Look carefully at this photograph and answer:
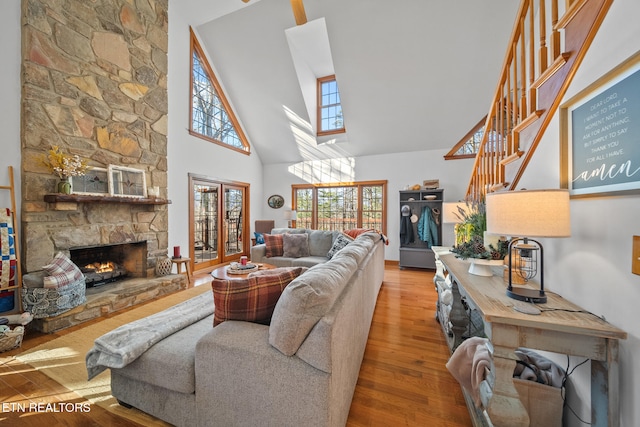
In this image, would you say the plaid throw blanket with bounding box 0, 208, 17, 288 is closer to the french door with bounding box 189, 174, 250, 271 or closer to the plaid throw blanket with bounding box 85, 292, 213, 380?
the plaid throw blanket with bounding box 85, 292, 213, 380

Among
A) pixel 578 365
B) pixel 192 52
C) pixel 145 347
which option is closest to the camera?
pixel 578 365

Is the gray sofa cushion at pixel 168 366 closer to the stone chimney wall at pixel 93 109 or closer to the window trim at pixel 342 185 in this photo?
the stone chimney wall at pixel 93 109

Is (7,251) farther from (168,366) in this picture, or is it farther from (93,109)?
(168,366)

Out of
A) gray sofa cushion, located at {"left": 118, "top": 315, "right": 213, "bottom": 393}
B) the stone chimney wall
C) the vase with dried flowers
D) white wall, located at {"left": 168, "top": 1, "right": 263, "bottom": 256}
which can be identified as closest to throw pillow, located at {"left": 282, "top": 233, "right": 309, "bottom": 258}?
white wall, located at {"left": 168, "top": 1, "right": 263, "bottom": 256}

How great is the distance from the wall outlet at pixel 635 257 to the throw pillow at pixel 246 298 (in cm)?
144

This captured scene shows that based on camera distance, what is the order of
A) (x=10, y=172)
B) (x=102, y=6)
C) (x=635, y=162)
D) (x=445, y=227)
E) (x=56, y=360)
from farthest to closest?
1. (x=445, y=227)
2. (x=102, y=6)
3. (x=10, y=172)
4. (x=56, y=360)
5. (x=635, y=162)

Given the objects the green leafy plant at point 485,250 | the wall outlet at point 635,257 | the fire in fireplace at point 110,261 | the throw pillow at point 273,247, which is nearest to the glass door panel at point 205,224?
the fire in fireplace at point 110,261

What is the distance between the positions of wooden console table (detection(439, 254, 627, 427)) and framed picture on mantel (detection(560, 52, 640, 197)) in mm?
528

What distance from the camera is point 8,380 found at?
170cm

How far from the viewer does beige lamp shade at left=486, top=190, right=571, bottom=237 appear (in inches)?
41.2

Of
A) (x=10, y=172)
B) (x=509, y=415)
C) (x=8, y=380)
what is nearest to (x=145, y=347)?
(x=8, y=380)

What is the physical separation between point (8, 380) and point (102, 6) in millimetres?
4125

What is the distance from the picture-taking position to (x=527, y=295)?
45.3 inches

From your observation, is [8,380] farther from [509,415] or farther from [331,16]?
[331,16]
